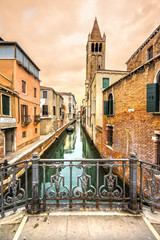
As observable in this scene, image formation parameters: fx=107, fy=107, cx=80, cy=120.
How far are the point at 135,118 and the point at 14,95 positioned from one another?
984 cm

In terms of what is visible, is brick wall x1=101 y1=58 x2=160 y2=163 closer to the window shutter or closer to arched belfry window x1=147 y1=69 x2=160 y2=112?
arched belfry window x1=147 y1=69 x2=160 y2=112

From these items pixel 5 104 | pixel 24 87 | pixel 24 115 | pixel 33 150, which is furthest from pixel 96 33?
pixel 33 150

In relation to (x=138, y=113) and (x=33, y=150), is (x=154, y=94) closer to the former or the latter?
(x=138, y=113)

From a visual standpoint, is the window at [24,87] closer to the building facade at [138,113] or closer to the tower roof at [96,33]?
the building facade at [138,113]

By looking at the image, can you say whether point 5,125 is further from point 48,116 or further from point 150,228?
point 48,116

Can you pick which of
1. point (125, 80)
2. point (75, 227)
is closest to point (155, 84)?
point (125, 80)

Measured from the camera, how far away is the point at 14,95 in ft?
31.4

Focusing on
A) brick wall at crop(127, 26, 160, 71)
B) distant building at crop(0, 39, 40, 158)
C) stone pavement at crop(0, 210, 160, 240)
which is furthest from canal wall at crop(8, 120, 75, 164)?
brick wall at crop(127, 26, 160, 71)

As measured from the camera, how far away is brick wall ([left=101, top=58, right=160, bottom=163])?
4.64 meters

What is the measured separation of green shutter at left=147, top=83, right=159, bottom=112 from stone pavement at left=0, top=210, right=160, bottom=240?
361 centimetres

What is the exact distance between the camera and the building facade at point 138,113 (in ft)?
14.6

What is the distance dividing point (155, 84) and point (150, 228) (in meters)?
4.59

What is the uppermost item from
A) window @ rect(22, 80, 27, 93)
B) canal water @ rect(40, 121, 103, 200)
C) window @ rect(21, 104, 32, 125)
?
window @ rect(22, 80, 27, 93)

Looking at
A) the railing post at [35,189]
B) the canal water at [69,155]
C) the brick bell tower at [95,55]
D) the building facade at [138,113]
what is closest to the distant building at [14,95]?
the canal water at [69,155]
